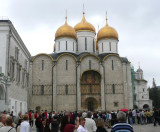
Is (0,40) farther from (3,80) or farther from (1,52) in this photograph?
(3,80)

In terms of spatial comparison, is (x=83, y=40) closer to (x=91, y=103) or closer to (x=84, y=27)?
(x=84, y=27)

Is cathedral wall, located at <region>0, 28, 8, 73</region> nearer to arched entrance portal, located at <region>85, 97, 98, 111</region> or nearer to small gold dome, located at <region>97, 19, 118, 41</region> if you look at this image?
arched entrance portal, located at <region>85, 97, 98, 111</region>

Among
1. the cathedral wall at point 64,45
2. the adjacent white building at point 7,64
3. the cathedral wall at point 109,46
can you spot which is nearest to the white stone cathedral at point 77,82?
the cathedral wall at point 64,45

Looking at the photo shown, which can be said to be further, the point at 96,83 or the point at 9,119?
the point at 96,83

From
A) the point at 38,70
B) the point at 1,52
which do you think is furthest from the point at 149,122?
the point at 38,70

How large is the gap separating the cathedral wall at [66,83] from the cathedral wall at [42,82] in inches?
50.9

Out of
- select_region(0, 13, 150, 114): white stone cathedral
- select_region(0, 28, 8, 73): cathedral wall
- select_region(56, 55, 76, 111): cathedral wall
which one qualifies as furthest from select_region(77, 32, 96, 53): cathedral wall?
select_region(0, 28, 8, 73): cathedral wall

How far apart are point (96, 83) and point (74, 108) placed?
5159mm

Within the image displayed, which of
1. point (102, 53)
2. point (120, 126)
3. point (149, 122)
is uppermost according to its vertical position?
point (102, 53)

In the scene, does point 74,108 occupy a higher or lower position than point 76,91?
lower

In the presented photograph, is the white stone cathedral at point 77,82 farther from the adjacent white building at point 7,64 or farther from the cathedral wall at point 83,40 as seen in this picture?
the adjacent white building at point 7,64

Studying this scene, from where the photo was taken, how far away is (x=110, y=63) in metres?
36.2

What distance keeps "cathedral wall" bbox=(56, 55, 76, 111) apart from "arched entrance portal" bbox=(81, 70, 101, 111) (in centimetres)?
149

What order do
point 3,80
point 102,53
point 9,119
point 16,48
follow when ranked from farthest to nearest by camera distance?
point 102,53
point 16,48
point 3,80
point 9,119
